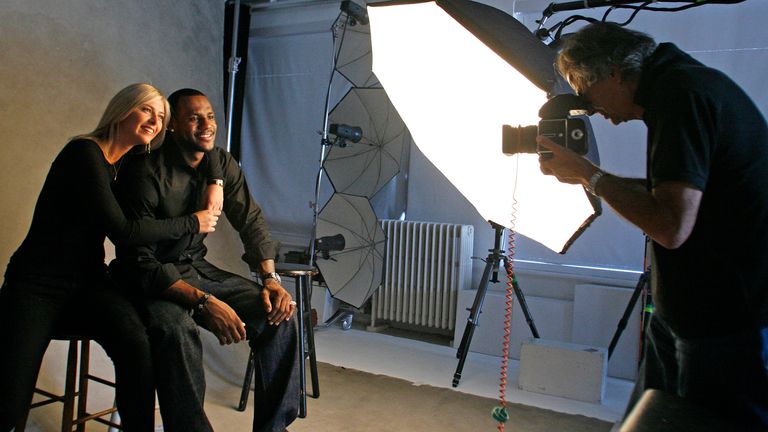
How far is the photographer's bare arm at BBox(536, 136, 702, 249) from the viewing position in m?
1.05

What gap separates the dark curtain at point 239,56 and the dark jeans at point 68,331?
335 centimetres

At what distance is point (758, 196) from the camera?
1.09m

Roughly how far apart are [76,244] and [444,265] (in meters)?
2.65

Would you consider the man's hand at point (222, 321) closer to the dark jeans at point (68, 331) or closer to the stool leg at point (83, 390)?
the dark jeans at point (68, 331)

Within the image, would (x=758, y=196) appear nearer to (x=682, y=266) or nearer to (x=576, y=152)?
(x=682, y=266)

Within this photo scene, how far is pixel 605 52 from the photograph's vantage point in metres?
1.19

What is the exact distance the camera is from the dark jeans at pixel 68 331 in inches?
61.2

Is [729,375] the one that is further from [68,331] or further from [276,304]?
[68,331]

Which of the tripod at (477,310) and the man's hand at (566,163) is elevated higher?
the man's hand at (566,163)

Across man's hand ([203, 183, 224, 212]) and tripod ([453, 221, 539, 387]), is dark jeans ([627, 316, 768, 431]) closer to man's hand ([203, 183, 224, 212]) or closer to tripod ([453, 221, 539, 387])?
man's hand ([203, 183, 224, 212])

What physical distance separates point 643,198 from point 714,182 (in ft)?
0.42

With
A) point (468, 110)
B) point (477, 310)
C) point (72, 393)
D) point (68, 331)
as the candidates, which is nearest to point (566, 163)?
point (468, 110)

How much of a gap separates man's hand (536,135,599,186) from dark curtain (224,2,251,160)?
13.2 ft

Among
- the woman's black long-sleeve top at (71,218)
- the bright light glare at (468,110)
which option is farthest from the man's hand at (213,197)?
the bright light glare at (468,110)
